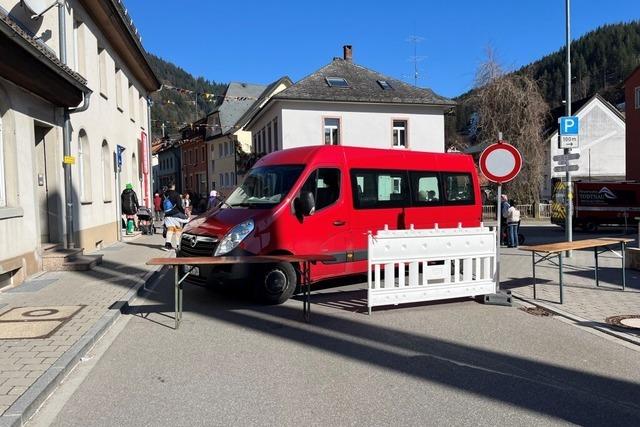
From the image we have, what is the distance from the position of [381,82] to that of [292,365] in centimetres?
3050

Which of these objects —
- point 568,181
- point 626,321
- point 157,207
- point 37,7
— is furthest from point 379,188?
point 157,207

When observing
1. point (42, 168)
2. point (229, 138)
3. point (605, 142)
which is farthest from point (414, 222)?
point (605, 142)

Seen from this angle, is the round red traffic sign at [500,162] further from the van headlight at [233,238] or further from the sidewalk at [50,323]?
the sidewalk at [50,323]

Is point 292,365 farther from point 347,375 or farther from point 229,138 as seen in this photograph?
point 229,138

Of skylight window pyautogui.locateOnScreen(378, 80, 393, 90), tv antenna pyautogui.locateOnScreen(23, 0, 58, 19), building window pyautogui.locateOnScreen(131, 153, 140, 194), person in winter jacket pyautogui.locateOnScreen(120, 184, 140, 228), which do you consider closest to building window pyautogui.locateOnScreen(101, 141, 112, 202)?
person in winter jacket pyautogui.locateOnScreen(120, 184, 140, 228)

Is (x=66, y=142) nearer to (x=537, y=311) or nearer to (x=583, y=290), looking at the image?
(x=537, y=311)

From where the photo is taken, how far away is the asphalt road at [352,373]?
4090mm

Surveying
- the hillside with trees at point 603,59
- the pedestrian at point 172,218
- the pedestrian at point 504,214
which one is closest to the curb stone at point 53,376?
the pedestrian at point 172,218

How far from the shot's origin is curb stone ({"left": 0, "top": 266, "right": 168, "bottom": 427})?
3.84 meters

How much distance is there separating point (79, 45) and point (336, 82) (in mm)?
20096

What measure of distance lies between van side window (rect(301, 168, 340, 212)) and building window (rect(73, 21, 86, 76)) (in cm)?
871

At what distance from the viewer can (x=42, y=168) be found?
38.2 feet

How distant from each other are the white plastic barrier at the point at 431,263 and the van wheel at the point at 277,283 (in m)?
1.21

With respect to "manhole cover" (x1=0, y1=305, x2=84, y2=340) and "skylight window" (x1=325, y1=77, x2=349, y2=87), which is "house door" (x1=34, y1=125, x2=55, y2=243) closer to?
"manhole cover" (x1=0, y1=305, x2=84, y2=340)
